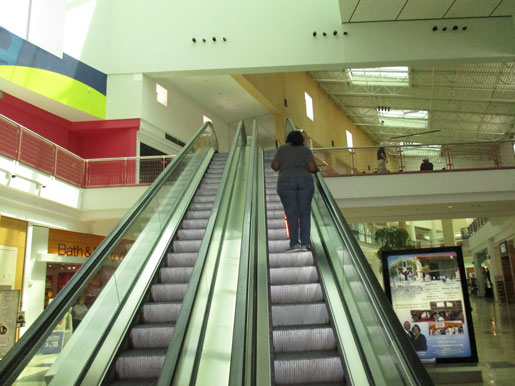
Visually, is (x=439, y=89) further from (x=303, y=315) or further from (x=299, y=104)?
(x=303, y=315)

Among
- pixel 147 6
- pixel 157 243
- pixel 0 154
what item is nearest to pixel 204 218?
pixel 157 243

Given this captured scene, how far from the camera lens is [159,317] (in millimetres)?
4281

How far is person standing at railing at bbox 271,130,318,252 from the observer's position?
211 inches

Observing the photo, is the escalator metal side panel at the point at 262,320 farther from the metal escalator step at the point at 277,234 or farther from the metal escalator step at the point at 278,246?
the metal escalator step at the point at 277,234

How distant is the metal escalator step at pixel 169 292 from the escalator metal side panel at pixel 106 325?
0.44ft

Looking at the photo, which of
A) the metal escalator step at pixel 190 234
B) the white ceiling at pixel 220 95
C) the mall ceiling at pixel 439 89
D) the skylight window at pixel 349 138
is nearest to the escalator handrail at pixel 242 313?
the metal escalator step at pixel 190 234

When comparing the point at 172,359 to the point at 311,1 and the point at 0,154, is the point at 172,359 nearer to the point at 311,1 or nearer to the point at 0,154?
the point at 0,154

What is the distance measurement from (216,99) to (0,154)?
1245cm

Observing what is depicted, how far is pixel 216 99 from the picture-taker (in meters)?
20.7

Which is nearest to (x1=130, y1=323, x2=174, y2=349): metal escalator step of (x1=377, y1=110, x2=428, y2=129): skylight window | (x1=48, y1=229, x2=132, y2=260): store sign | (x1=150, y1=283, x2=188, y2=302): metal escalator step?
(x1=150, y1=283, x2=188, y2=302): metal escalator step

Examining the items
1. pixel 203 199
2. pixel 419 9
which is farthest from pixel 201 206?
pixel 419 9

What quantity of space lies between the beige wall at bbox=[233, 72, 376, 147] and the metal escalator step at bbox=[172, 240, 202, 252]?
13319 mm

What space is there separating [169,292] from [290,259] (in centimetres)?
152

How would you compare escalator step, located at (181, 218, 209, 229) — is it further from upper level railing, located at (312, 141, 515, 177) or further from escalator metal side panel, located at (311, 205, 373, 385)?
upper level railing, located at (312, 141, 515, 177)
